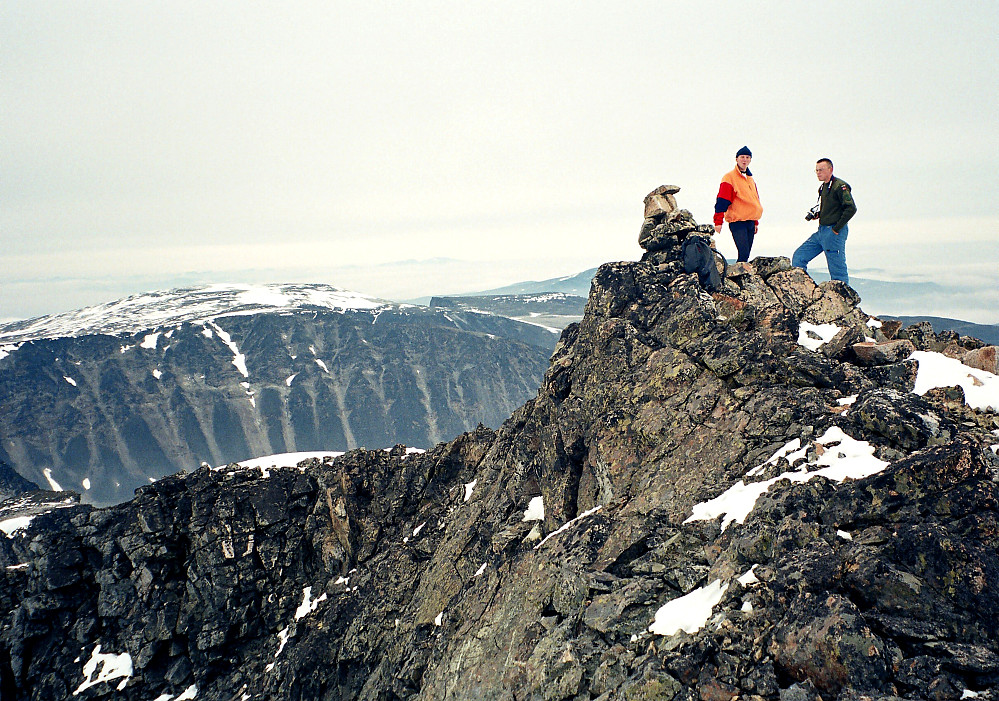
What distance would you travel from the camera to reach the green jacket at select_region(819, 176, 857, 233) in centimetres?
2758

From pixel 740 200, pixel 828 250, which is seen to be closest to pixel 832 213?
pixel 828 250

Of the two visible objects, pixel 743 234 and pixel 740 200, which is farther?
pixel 743 234

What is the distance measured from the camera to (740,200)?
2969 cm

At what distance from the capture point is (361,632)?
43531 millimetres

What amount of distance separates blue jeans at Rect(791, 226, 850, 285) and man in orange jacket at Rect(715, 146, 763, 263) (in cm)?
306

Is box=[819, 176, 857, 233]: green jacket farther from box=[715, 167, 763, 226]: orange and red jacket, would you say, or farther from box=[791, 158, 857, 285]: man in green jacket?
box=[715, 167, 763, 226]: orange and red jacket

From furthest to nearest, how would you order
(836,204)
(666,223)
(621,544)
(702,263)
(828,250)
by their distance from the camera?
(666,223)
(702,263)
(828,250)
(836,204)
(621,544)

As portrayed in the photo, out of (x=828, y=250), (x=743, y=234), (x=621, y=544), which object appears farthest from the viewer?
(x=743, y=234)

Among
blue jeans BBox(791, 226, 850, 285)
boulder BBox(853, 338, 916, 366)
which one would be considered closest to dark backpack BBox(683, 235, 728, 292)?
blue jeans BBox(791, 226, 850, 285)

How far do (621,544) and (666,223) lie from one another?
2130cm

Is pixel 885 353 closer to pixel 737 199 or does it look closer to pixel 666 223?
pixel 737 199

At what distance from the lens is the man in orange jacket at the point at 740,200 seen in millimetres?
29141

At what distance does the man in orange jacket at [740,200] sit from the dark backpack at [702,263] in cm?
299

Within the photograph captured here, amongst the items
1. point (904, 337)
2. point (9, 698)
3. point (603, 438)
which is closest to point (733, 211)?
point (904, 337)
